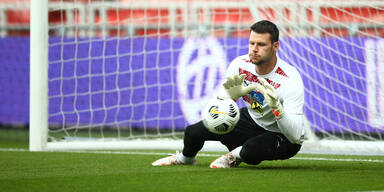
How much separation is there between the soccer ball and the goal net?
2.43m

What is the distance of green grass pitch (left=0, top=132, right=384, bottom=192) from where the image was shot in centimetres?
407

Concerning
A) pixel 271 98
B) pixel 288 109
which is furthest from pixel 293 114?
pixel 271 98

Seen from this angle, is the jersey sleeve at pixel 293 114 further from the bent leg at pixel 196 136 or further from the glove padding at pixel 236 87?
the bent leg at pixel 196 136

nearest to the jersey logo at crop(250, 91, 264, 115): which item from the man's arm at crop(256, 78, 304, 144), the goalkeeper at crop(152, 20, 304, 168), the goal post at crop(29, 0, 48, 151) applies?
the goalkeeper at crop(152, 20, 304, 168)

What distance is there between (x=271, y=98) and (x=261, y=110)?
1.67 feet

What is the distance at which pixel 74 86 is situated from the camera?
930 cm

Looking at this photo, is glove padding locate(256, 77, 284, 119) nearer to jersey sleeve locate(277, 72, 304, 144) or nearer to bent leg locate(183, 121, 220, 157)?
jersey sleeve locate(277, 72, 304, 144)

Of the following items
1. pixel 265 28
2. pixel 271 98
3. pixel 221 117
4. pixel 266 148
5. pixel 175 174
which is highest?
pixel 265 28

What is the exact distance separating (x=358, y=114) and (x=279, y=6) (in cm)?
155

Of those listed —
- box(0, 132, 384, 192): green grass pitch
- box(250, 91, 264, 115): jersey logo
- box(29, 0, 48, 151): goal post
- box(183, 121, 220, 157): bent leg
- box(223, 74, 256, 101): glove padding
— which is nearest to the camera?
box(0, 132, 384, 192): green grass pitch

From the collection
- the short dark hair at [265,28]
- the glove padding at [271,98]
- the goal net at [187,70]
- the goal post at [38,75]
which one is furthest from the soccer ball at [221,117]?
the goal post at [38,75]

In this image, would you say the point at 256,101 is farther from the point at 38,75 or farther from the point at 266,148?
the point at 38,75

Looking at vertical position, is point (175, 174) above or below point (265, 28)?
below

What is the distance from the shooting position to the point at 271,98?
187 inches
